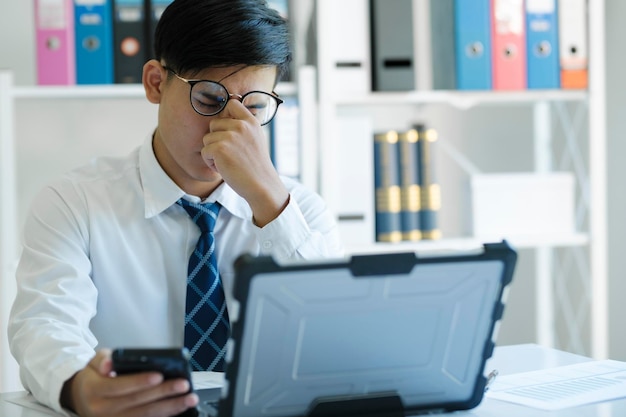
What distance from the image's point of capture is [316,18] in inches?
97.7

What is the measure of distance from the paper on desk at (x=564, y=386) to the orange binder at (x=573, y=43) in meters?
1.42

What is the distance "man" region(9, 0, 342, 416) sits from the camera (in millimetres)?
1432

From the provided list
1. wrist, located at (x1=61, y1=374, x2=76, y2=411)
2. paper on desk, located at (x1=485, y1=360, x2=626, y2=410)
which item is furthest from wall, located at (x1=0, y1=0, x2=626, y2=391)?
wrist, located at (x1=61, y1=374, x2=76, y2=411)

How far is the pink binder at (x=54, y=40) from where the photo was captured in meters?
2.36

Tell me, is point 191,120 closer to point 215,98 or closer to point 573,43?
point 215,98

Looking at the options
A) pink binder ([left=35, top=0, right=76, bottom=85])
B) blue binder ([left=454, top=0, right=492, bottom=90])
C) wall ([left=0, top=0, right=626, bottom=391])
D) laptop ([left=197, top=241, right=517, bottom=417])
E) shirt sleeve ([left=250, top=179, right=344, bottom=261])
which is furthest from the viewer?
wall ([left=0, top=0, right=626, bottom=391])

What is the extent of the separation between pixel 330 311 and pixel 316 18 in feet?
5.52

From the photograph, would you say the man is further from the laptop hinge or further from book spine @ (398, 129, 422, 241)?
book spine @ (398, 129, 422, 241)

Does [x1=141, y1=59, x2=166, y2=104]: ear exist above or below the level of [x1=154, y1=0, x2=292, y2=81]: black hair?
below

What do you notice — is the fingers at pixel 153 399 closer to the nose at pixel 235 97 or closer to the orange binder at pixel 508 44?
the nose at pixel 235 97

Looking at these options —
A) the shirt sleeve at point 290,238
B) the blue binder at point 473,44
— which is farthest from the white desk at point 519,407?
the blue binder at point 473,44

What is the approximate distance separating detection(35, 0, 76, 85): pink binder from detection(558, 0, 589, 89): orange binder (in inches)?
55.5

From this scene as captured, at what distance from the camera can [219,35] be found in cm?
148

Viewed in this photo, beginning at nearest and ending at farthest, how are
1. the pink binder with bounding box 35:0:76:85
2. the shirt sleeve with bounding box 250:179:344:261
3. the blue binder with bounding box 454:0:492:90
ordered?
the shirt sleeve with bounding box 250:179:344:261
the pink binder with bounding box 35:0:76:85
the blue binder with bounding box 454:0:492:90
